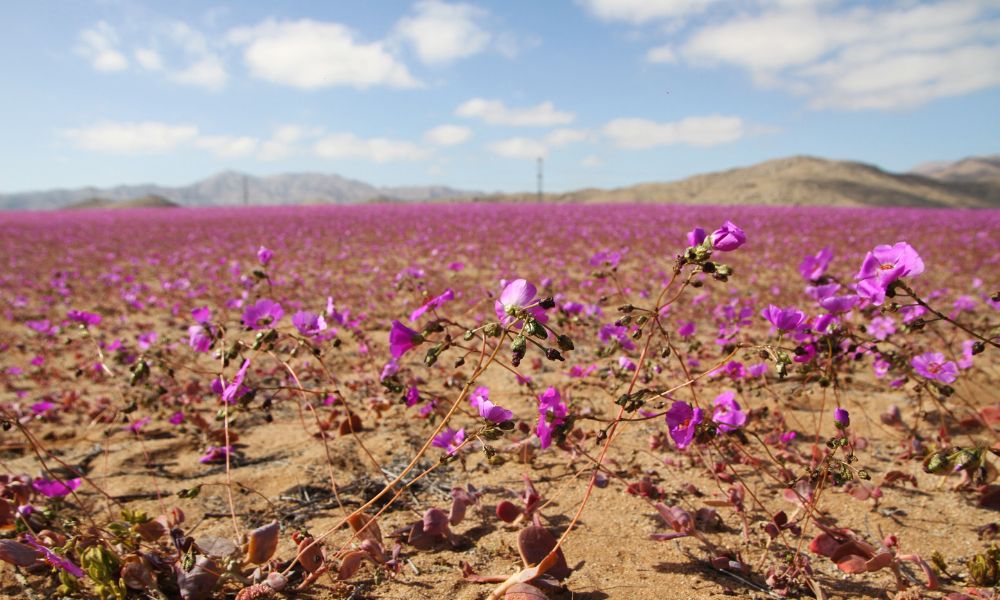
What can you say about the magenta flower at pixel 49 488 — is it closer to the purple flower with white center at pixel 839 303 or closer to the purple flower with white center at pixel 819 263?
the purple flower with white center at pixel 839 303

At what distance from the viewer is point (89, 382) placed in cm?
399

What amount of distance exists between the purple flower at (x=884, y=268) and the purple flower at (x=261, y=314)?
167cm

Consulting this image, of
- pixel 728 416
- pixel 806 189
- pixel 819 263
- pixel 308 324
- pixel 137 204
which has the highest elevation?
pixel 137 204

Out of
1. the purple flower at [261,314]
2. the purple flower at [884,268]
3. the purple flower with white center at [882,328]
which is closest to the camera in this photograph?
the purple flower at [884,268]

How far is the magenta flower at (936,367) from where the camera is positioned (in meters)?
2.09

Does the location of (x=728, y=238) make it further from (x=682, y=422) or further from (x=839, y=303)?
(x=839, y=303)

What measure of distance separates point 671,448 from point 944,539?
A: 97cm

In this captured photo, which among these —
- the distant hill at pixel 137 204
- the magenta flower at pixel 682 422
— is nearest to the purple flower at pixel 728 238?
the magenta flower at pixel 682 422

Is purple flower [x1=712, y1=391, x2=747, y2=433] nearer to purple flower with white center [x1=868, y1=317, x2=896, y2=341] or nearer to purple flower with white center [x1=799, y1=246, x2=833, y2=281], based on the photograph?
purple flower with white center [x1=799, y1=246, x2=833, y2=281]

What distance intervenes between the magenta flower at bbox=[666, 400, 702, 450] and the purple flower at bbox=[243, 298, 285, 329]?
1.23 metres

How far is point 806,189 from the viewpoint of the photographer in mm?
37250

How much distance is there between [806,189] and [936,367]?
40.9m

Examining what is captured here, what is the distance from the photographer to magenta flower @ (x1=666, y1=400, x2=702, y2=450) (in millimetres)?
1347

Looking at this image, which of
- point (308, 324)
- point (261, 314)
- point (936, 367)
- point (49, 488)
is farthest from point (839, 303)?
point (49, 488)
